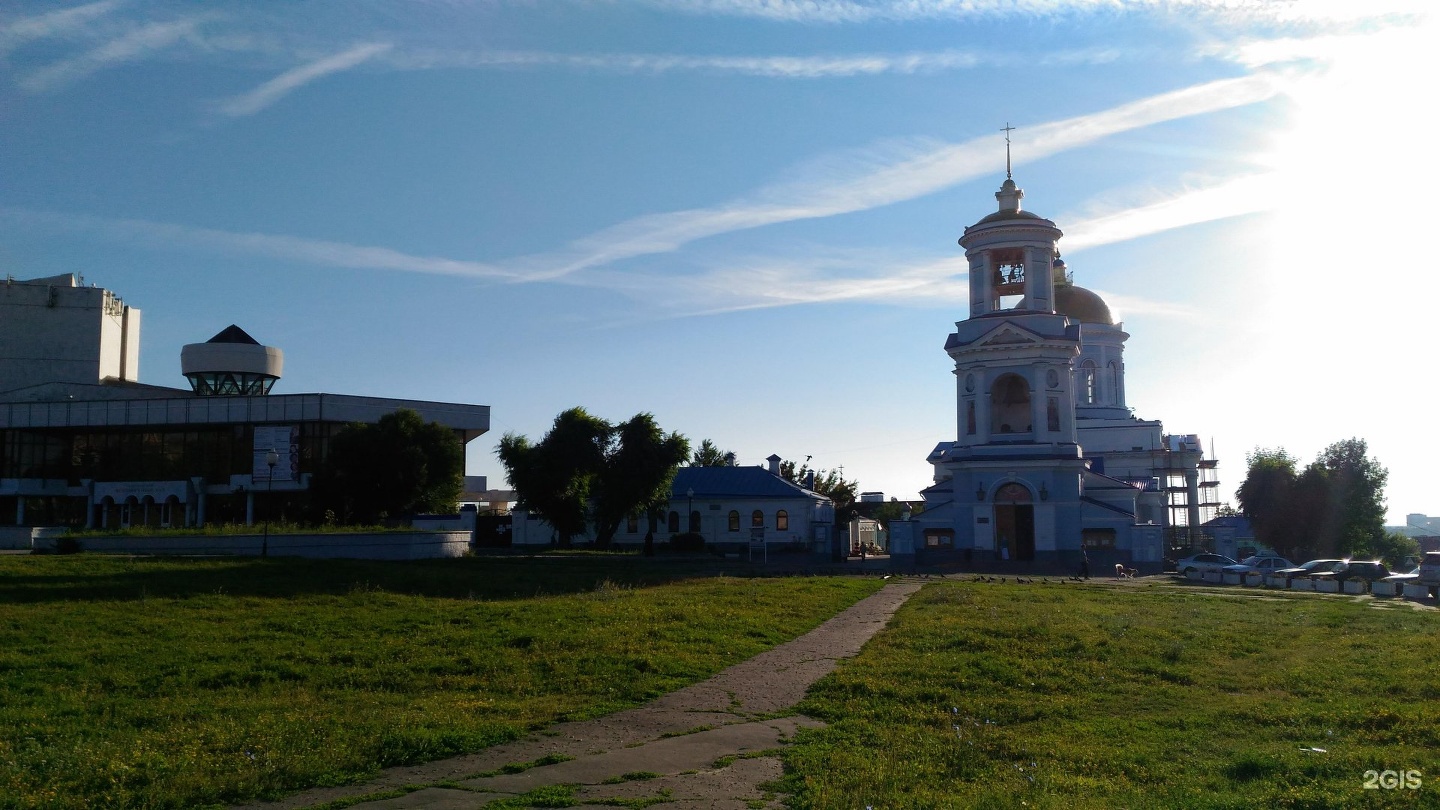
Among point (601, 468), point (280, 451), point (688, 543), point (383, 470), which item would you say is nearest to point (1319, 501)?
point (688, 543)

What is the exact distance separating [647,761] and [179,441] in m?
70.0

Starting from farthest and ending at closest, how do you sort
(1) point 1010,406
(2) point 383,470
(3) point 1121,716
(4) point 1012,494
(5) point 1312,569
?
(1) point 1010,406 < (2) point 383,470 < (4) point 1012,494 < (5) point 1312,569 < (3) point 1121,716

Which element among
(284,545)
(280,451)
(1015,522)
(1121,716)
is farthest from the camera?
(280,451)

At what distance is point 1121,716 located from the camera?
41.3ft

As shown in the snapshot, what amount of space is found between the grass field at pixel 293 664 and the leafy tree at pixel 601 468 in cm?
2719

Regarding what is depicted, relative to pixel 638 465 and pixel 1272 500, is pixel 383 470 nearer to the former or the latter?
pixel 638 465

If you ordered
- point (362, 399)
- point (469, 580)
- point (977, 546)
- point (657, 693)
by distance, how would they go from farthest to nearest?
point (362, 399) → point (977, 546) → point (469, 580) → point (657, 693)

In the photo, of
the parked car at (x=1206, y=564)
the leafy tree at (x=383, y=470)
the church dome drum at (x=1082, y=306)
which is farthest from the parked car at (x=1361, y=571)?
the leafy tree at (x=383, y=470)

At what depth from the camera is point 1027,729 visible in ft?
38.4

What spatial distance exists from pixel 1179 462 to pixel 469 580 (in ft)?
171

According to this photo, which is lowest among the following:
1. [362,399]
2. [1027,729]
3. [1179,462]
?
[1027,729]

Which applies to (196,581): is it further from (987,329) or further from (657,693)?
(987,329)

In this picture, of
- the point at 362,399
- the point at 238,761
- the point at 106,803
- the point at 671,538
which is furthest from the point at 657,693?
the point at 362,399

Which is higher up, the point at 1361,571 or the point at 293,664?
the point at 293,664
